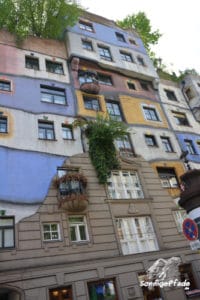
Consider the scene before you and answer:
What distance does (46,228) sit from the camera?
12.6 metres

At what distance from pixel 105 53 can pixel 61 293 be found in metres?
19.8

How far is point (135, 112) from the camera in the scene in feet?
69.2

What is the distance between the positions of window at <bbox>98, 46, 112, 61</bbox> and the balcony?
13.5 m

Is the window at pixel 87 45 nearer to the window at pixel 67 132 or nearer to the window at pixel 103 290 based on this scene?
the window at pixel 67 132

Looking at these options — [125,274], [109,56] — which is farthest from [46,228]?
[109,56]

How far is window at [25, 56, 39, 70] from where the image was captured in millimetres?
19161

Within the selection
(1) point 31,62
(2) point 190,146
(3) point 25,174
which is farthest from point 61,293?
(2) point 190,146

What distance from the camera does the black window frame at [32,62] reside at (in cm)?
1916

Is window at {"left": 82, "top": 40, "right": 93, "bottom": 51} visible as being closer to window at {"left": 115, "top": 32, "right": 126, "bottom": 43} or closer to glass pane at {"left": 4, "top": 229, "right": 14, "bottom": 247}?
window at {"left": 115, "top": 32, "right": 126, "bottom": 43}

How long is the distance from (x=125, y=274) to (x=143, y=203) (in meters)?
4.43

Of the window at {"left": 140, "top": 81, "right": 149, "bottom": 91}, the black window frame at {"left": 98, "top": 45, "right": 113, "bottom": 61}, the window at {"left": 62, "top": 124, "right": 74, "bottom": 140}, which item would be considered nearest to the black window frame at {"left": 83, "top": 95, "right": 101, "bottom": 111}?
the window at {"left": 62, "top": 124, "right": 74, "bottom": 140}

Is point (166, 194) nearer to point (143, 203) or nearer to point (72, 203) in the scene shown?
point (143, 203)

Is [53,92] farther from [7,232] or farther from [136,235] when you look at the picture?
[136,235]

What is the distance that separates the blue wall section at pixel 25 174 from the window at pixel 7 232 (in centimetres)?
95
